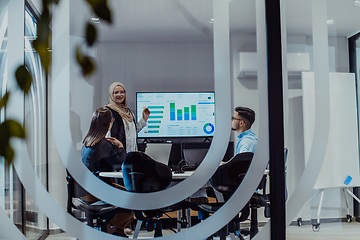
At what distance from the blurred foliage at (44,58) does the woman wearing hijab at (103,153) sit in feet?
3.18

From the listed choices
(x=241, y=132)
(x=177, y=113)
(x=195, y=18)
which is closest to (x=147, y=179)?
(x=177, y=113)

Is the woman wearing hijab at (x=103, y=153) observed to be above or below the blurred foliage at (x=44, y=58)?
below

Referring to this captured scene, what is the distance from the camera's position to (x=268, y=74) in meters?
1.29

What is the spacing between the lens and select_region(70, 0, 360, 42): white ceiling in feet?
4.30

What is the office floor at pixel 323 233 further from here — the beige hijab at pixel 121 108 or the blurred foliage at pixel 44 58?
the blurred foliage at pixel 44 58

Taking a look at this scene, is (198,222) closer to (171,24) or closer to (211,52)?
(211,52)

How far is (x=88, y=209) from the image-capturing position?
4.22 ft

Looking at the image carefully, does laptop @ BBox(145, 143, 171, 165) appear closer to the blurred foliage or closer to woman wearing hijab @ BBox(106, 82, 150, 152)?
woman wearing hijab @ BBox(106, 82, 150, 152)

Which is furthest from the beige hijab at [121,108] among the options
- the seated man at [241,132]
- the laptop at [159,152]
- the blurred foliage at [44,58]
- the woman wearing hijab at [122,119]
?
the blurred foliage at [44,58]

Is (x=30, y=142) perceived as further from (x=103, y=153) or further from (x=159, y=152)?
(x=159, y=152)

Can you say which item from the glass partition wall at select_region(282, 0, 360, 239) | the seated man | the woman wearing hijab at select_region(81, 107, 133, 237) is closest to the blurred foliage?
the woman wearing hijab at select_region(81, 107, 133, 237)

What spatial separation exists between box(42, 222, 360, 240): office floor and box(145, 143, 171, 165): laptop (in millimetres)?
347

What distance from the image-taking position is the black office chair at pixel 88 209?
1277 mm

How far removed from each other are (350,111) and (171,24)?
1.01 meters
